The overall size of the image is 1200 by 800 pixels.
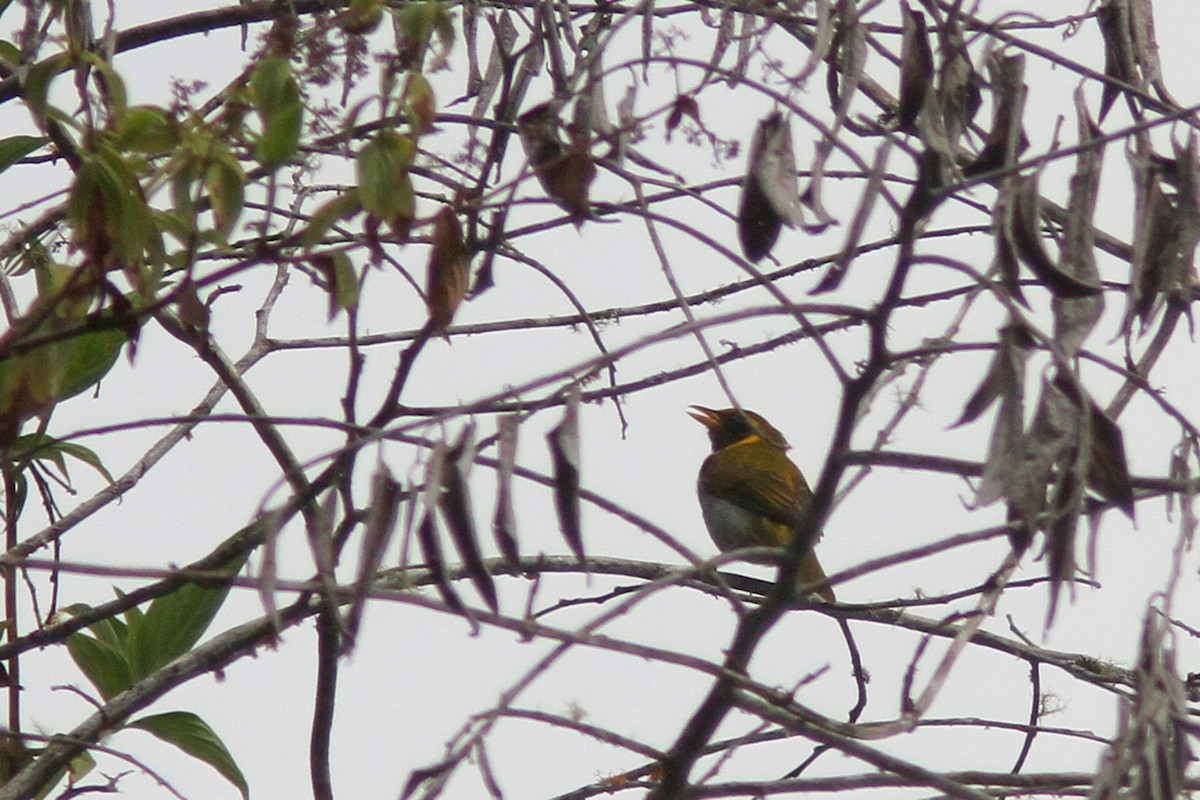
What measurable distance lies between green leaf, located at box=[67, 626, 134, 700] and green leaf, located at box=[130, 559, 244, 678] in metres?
0.03

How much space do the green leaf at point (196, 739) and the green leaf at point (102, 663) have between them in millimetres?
123

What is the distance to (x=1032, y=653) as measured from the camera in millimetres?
3859

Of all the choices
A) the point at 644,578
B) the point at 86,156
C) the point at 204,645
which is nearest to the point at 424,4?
the point at 86,156

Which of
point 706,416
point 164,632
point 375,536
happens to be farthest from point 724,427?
point 375,536

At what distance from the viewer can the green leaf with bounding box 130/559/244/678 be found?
3426mm

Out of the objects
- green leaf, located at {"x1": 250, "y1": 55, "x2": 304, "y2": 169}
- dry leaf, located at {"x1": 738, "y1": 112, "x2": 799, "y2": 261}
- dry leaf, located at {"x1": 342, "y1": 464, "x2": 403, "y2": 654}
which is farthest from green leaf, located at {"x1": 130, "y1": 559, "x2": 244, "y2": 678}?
dry leaf, located at {"x1": 738, "y1": 112, "x2": 799, "y2": 261}

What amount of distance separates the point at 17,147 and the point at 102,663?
1206 millimetres

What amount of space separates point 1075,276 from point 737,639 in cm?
59

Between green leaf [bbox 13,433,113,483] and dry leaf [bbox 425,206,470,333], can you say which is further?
green leaf [bbox 13,433,113,483]

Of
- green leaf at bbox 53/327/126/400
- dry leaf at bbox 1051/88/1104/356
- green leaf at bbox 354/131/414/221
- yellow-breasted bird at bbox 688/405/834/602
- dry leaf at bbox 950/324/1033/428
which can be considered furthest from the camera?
yellow-breasted bird at bbox 688/405/834/602

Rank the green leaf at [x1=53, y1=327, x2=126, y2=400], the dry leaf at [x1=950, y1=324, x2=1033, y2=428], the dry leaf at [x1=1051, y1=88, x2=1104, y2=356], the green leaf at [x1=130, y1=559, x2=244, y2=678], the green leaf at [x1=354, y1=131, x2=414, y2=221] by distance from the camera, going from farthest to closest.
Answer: the green leaf at [x1=130, y1=559, x2=244, y2=678] < the green leaf at [x1=53, y1=327, x2=126, y2=400] < the green leaf at [x1=354, y1=131, x2=414, y2=221] < the dry leaf at [x1=1051, y1=88, x2=1104, y2=356] < the dry leaf at [x1=950, y1=324, x2=1033, y2=428]

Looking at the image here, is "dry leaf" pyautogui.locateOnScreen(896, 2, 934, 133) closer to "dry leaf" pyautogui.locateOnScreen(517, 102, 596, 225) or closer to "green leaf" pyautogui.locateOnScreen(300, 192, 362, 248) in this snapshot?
"dry leaf" pyautogui.locateOnScreen(517, 102, 596, 225)

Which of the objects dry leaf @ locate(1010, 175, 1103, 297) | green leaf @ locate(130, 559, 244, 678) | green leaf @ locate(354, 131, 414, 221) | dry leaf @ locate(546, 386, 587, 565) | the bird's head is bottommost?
dry leaf @ locate(546, 386, 587, 565)

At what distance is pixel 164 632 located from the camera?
135 inches
